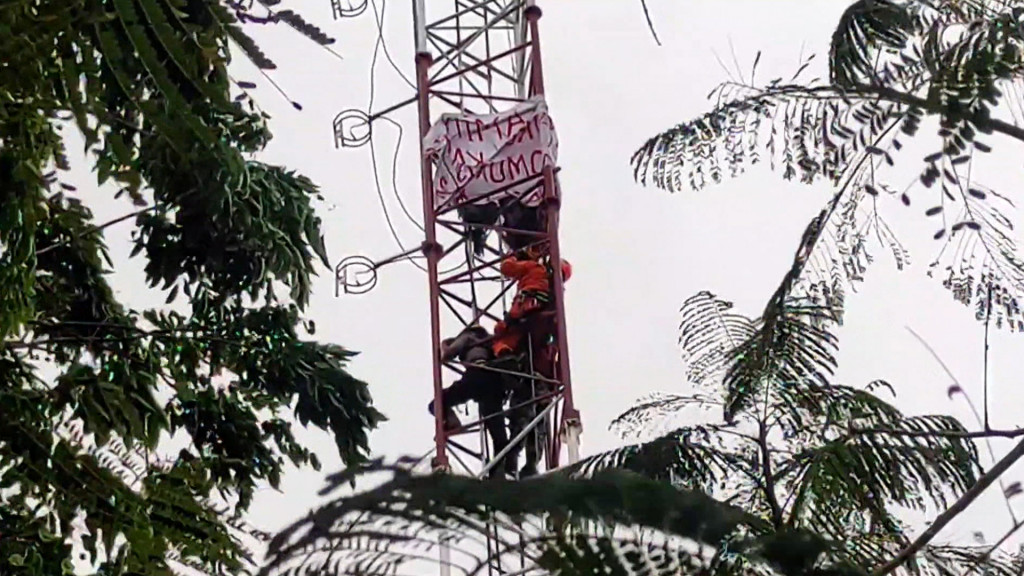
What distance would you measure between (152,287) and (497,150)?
244 centimetres

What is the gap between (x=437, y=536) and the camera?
1.63 m

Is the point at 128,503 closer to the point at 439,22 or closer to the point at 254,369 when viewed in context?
the point at 254,369

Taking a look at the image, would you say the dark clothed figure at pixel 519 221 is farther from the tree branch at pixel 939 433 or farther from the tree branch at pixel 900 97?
the tree branch at pixel 939 433

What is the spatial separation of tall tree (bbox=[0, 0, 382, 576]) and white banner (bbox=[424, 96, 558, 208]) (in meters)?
1.78

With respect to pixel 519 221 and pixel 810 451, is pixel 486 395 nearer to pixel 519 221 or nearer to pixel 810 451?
pixel 519 221

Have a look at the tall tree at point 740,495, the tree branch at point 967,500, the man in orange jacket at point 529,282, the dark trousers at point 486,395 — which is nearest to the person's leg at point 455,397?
the dark trousers at point 486,395

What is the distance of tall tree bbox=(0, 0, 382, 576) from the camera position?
9.36ft

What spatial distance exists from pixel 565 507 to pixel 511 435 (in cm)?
630

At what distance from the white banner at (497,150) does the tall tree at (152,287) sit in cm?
178

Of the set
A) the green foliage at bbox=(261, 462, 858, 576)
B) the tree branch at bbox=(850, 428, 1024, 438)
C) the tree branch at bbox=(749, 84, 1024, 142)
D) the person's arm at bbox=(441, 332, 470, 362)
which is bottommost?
the green foliage at bbox=(261, 462, 858, 576)

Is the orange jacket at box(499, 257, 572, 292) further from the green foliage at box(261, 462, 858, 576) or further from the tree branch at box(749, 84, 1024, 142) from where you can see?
the green foliage at box(261, 462, 858, 576)

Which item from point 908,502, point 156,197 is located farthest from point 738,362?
point 156,197

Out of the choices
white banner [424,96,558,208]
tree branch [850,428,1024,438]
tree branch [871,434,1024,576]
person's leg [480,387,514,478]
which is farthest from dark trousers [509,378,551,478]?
tree branch [871,434,1024,576]

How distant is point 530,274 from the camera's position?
7852 millimetres
